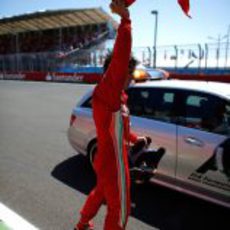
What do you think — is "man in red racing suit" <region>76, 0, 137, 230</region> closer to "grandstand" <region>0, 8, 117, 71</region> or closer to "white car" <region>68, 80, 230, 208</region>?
"white car" <region>68, 80, 230, 208</region>

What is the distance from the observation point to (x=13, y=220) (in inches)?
162

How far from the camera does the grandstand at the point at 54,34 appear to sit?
133 ft

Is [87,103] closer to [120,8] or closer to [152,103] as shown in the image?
[152,103]

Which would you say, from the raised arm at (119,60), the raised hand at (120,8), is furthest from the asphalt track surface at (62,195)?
the raised hand at (120,8)

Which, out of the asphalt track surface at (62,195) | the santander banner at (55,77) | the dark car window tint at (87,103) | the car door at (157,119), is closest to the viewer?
the asphalt track surface at (62,195)

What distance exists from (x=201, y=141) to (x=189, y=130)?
23 cm

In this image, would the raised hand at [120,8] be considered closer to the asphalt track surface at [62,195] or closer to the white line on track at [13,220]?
the asphalt track surface at [62,195]

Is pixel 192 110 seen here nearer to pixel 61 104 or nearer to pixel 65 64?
pixel 61 104

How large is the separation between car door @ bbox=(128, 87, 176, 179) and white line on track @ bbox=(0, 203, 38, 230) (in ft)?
5.55

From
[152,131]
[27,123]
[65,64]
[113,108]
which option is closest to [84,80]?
[65,64]

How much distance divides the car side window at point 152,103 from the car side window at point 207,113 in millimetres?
227

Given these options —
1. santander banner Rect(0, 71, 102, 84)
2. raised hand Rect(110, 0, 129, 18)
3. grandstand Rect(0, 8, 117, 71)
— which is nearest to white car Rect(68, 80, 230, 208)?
raised hand Rect(110, 0, 129, 18)

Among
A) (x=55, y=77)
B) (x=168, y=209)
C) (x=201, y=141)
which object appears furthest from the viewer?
Result: (x=55, y=77)

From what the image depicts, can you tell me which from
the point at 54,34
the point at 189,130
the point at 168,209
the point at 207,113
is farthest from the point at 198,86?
the point at 54,34
